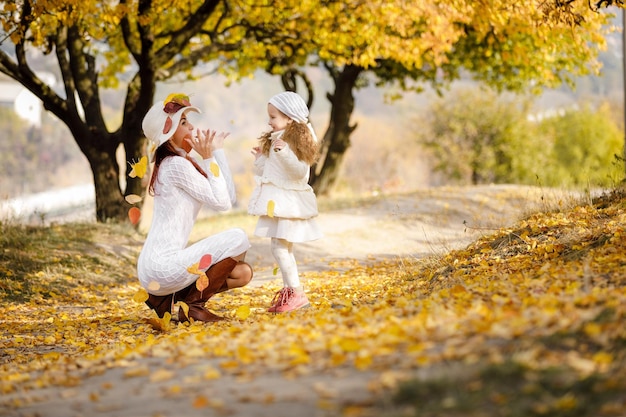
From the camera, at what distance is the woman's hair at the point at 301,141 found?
5.93m

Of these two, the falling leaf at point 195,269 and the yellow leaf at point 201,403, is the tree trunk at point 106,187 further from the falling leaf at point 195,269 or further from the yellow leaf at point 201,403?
the yellow leaf at point 201,403

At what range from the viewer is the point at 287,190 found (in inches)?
235

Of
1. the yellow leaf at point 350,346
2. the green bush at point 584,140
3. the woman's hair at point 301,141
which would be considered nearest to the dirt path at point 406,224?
the woman's hair at point 301,141

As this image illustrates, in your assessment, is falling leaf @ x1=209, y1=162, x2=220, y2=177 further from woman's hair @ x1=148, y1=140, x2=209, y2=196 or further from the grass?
the grass

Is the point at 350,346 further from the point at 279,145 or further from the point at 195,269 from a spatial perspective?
the point at 279,145

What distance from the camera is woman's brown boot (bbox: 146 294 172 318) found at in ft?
19.2

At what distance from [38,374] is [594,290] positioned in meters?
3.08

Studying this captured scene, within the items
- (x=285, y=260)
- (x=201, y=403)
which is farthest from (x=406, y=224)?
(x=201, y=403)

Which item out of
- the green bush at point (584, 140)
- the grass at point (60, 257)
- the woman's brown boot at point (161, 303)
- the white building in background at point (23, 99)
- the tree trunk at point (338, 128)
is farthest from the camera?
the white building in background at point (23, 99)

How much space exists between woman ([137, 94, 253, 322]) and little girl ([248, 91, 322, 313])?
0.31 meters

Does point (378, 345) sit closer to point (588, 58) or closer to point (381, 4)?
point (381, 4)

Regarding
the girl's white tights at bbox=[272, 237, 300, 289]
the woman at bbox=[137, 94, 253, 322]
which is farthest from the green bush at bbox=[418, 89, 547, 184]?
the woman at bbox=[137, 94, 253, 322]

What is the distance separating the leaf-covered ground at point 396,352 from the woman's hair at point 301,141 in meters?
1.18

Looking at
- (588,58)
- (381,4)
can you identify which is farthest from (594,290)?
(588,58)
